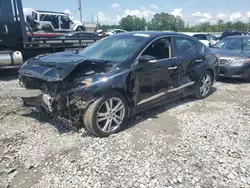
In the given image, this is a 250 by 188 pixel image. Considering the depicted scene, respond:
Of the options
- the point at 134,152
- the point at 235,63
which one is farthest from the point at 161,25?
the point at 134,152

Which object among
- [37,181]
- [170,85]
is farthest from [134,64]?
[37,181]

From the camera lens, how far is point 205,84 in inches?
232

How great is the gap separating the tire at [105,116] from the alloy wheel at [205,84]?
2714mm

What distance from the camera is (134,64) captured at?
3928 mm

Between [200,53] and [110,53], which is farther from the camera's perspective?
[200,53]

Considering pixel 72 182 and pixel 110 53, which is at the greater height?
pixel 110 53

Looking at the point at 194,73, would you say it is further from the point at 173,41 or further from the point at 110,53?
the point at 110,53

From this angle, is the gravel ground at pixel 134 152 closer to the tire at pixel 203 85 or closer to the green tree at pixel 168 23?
the tire at pixel 203 85

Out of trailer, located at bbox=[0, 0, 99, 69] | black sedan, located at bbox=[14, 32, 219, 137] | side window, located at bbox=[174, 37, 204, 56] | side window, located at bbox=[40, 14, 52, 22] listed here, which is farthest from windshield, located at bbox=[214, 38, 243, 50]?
side window, located at bbox=[40, 14, 52, 22]

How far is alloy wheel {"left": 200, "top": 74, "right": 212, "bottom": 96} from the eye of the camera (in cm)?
581

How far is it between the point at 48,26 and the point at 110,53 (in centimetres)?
891

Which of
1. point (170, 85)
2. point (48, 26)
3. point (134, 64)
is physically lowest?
point (170, 85)

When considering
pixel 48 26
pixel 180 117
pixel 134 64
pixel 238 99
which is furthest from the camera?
pixel 48 26

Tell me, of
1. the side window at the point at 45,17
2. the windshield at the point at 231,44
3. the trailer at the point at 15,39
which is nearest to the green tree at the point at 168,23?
the side window at the point at 45,17
